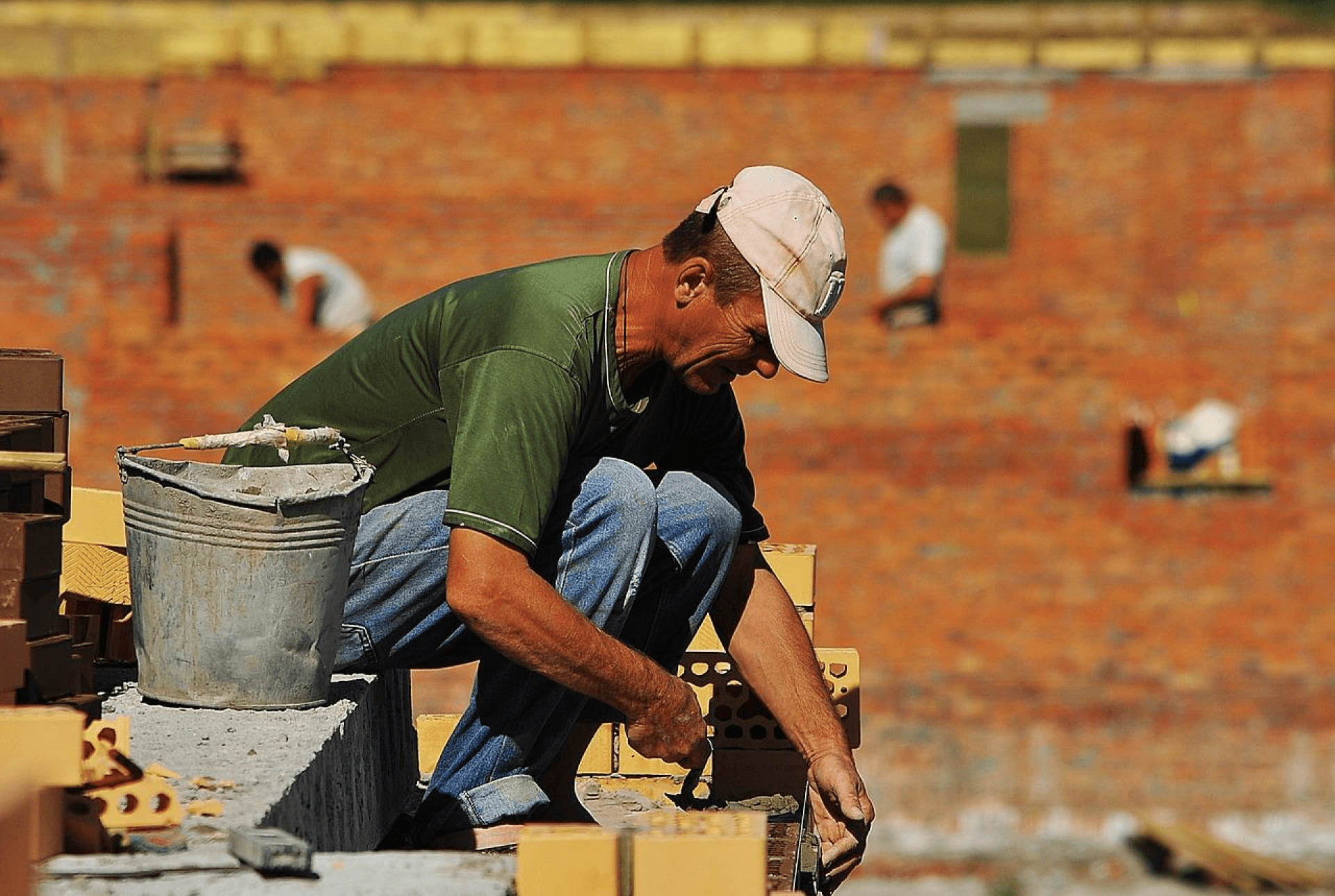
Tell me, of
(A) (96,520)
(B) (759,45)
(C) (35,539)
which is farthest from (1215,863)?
(C) (35,539)

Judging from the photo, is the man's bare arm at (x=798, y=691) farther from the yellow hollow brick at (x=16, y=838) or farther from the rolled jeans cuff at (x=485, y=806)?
the yellow hollow brick at (x=16, y=838)

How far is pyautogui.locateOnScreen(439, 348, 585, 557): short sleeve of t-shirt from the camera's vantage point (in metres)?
2.48

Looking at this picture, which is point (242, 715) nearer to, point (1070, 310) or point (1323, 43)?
point (1070, 310)

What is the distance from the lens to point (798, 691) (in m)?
3.00

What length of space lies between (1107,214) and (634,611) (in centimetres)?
766

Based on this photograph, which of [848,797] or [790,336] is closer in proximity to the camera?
[790,336]

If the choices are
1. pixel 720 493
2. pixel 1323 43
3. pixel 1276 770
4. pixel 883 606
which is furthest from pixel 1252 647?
pixel 720 493

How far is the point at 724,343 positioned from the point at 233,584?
34.2 inches

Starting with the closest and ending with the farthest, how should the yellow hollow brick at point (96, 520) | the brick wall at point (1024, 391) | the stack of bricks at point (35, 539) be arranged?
the stack of bricks at point (35, 539), the yellow hollow brick at point (96, 520), the brick wall at point (1024, 391)

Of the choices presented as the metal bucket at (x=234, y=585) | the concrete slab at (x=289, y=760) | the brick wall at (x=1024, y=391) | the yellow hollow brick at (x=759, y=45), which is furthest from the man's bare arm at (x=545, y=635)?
the yellow hollow brick at (x=759, y=45)

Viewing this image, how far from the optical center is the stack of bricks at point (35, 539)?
7.68 ft

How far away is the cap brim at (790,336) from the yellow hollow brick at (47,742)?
47.2 inches

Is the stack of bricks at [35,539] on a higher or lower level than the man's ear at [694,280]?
lower

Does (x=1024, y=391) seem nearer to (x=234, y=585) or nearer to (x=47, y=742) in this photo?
(x=234, y=585)
